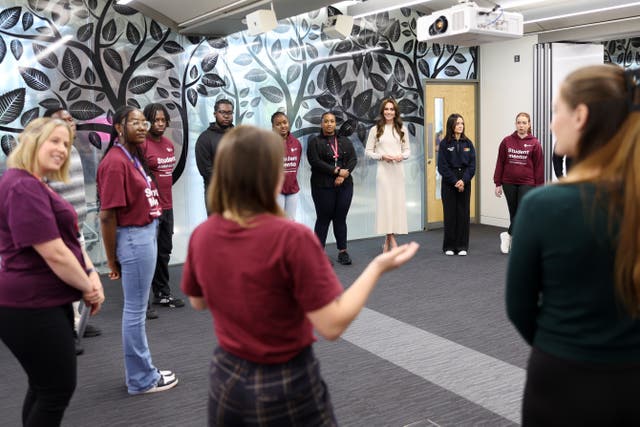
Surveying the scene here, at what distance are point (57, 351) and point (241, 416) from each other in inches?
36.2

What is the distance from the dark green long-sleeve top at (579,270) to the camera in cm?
125

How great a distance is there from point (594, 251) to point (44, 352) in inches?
65.4

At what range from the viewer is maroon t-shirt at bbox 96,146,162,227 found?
287 cm

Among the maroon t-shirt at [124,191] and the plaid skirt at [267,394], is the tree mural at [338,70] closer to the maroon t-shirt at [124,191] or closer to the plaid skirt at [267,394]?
the maroon t-shirt at [124,191]

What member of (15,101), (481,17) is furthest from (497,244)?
A: (15,101)

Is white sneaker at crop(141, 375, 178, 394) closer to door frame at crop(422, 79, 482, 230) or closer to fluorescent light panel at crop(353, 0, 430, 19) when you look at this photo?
fluorescent light panel at crop(353, 0, 430, 19)

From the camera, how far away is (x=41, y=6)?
18.0ft

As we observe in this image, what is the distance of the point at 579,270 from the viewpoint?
127cm

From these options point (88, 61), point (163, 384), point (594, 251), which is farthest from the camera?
point (88, 61)

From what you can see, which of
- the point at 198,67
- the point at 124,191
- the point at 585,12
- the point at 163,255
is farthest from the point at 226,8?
the point at 585,12

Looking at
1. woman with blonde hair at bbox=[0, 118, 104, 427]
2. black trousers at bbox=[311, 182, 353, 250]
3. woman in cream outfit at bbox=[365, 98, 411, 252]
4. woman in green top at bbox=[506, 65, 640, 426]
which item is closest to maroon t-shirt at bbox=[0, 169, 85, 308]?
woman with blonde hair at bbox=[0, 118, 104, 427]

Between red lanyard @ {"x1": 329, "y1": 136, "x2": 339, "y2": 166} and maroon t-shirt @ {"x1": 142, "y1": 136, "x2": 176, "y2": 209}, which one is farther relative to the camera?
red lanyard @ {"x1": 329, "y1": 136, "x2": 339, "y2": 166}

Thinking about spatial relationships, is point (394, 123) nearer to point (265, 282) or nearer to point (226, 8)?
point (226, 8)

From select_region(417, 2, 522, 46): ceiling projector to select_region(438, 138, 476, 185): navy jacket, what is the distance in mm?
A: 1251
